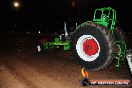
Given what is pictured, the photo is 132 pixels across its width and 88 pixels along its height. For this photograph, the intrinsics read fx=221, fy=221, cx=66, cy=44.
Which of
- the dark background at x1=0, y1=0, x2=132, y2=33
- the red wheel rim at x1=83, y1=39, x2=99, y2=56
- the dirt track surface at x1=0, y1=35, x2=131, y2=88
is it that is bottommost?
the dirt track surface at x1=0, y1=35, x2=131, y2=88

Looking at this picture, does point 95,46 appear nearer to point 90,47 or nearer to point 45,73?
point 90,47

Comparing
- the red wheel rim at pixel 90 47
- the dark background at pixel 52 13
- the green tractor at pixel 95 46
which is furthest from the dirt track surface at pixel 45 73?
the dark background at pixel 52 13

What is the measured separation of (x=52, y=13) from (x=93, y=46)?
22.1 meters

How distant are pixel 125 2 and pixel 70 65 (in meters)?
10.9

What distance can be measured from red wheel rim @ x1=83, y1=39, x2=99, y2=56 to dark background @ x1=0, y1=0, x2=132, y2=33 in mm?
4762

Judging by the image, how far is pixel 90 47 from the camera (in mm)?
5316

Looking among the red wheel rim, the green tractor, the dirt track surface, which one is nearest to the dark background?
the dirt track surface

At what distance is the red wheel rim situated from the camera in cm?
519

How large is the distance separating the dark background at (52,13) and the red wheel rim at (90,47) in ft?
15.6

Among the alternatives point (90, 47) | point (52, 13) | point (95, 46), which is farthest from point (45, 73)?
point (52, 13)

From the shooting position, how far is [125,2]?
52.9 feet

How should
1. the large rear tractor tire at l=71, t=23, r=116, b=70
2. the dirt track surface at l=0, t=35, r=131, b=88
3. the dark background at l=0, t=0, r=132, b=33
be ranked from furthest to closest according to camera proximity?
the dark background at l=0, t=0, r=132, b=33 → the dirt track surface at l=0, t=35, r=131, b=88 → the large rear tractor tire at l=71, t=23, r=116, b=70

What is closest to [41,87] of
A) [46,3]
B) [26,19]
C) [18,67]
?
[18,67]

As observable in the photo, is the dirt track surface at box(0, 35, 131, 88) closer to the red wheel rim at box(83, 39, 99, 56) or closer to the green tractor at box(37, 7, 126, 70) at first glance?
the green tractor at box(37, 7, 126, 70)
